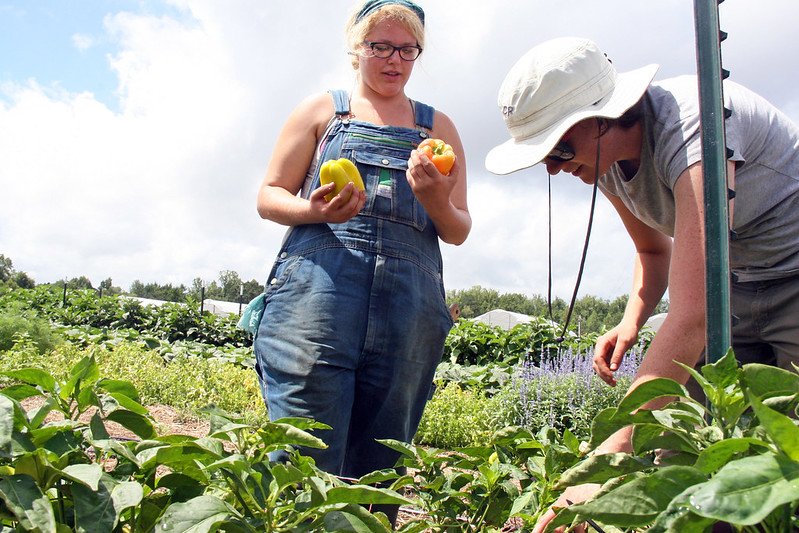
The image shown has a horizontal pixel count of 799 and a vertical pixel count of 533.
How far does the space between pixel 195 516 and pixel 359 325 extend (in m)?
1.12

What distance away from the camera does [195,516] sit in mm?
643

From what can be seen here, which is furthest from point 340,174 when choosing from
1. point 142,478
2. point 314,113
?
point 142,478

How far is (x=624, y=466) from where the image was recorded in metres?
0.71

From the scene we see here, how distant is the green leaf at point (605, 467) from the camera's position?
70 cm

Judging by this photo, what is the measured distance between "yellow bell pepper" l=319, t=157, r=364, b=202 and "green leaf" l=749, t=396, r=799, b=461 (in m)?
1.37

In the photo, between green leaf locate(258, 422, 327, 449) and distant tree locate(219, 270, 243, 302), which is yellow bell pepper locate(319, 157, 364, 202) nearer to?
green leaf locate(258, 422, 327, 449)

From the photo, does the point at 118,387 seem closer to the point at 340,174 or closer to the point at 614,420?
the point at 614,420

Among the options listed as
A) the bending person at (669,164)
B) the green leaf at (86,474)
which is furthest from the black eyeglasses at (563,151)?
the green leaf at (86,474)

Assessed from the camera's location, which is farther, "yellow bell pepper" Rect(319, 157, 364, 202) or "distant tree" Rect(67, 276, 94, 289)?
"distant tree" Rect(67, 276, 94, 289)

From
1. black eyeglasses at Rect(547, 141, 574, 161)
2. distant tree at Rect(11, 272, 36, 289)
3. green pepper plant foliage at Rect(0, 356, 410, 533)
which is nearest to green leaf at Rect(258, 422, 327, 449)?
green pepper plant foliage at Rect(0, 356, 410, 533)

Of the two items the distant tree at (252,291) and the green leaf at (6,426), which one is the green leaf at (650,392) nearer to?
the green leaf at (6,426)

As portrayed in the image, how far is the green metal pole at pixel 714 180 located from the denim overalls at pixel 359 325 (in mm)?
989

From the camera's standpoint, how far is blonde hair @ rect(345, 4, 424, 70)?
1906 millimetres

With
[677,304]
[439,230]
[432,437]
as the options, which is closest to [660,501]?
[677,304]
